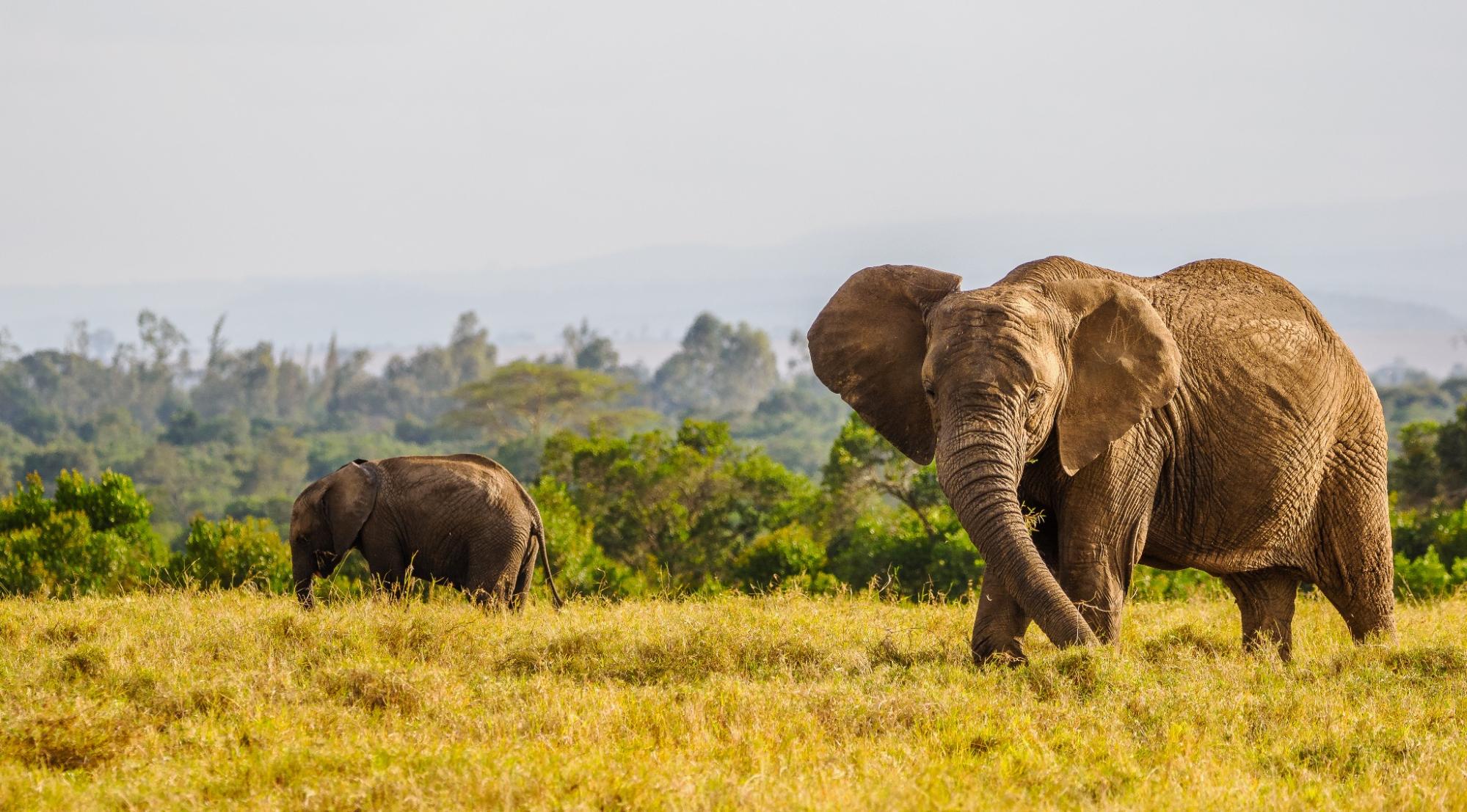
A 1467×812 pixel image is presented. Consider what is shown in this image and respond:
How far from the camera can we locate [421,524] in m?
12.5

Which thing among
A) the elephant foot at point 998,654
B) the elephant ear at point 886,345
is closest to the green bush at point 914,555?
the elephant foot at point 998,654

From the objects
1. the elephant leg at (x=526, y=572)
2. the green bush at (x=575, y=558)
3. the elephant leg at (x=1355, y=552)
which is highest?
the elephant leg at (x=1355, y=552)

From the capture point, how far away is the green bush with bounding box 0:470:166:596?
50.9 ft

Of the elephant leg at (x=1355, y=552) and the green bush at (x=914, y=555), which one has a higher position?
the elephant leg at (x=1355, y=552)

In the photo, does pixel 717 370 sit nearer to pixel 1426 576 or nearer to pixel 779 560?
pixel 779 560

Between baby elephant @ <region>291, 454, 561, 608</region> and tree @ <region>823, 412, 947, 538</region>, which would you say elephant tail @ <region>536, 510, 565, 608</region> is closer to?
baby elephant @ <region>291, 454, 561, 608</region>

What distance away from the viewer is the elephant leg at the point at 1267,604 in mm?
9352

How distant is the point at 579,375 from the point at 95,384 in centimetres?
5205

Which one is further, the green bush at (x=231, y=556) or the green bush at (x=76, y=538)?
the green bush at (x=231, y=556)

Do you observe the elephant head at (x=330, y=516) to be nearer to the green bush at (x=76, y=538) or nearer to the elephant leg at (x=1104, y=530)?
the green bush at (x=76, y=538)

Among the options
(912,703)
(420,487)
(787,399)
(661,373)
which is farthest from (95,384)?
(912,703)

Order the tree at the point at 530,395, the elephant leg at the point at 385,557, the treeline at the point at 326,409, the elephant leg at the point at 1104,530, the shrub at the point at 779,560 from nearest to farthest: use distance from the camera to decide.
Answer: the elephant leg at the point at 1104,530, the elephant leg at the point at 385,557, the shrub at the point at 779,560, the treeline at the point at 326,409, the tree at the point at 530,395

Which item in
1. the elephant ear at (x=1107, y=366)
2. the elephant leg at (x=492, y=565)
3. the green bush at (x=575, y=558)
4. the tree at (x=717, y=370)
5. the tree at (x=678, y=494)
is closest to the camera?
the elephant ear at (x=1107, y=366)

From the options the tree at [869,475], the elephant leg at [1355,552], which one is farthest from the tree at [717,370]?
the elephant leg at [1355,552]
